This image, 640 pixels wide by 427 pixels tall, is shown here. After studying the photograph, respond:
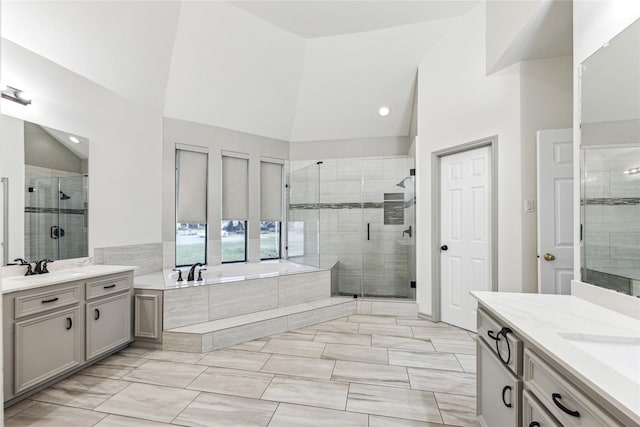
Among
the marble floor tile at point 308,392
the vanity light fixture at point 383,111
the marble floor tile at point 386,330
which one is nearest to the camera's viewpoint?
the marble floor tile at point 308,392

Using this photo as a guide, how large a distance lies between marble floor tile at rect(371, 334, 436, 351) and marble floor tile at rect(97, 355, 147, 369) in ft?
7.15

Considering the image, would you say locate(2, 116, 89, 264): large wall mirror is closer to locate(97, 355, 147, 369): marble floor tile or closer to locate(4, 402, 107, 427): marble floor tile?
locate(97, 355, 147, 369): marble floor tile

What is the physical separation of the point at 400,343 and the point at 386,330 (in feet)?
1.23

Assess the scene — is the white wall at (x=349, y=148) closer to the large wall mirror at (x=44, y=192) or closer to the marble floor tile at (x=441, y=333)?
the marble floor tile at (x=441, y=333)

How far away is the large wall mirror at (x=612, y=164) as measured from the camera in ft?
4.59

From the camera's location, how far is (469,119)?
3340 millimetres

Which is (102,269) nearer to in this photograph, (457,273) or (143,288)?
(143,288)

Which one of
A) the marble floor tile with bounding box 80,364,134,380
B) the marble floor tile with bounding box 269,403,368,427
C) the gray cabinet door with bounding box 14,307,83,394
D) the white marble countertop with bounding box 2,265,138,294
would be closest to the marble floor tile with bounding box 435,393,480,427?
the marble floor tile with bounding box 269,403,368,427

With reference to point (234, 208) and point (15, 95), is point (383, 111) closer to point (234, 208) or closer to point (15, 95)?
point (234, 208)

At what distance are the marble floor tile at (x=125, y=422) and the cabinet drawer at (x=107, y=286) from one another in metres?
1.02

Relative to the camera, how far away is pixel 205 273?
4.05m

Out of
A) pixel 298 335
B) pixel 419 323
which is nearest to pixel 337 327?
pixel 298 335

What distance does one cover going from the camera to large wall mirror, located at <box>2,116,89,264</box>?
2.42 meters

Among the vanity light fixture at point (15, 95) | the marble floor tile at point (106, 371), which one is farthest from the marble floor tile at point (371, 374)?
the vanity light fixture at point (15, 95)
